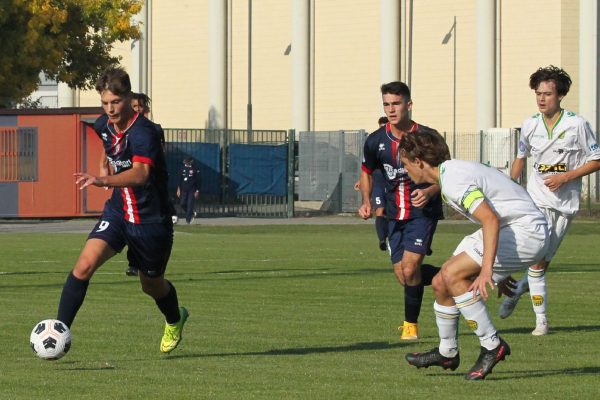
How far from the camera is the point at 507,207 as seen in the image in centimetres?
920

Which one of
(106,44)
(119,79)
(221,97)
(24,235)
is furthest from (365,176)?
(221,97)

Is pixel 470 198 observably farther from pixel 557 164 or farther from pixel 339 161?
pixel 339 161

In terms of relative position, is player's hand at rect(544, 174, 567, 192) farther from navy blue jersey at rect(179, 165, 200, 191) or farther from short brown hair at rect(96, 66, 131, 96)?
navy blue jersey at rect(179, 165, 200, 191)

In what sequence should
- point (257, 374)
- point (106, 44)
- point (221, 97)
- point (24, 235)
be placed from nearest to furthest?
point (257, 374), point (24, 235), point (106, 44), point (221, 97)

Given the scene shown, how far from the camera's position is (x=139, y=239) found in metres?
10.5

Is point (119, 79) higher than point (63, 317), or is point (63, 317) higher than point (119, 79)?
point (119, 79)

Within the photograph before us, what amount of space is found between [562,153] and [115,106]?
426cm

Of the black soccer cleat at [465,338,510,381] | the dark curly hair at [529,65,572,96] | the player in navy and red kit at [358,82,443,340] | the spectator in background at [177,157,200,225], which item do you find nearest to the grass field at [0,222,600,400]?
the black soccer cleat at [465,338,510,381]

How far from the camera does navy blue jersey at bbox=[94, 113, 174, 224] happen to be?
10.4m

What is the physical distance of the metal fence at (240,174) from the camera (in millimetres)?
44719

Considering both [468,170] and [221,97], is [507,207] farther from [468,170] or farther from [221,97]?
[221,97]

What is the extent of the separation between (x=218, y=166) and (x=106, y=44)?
7.05m

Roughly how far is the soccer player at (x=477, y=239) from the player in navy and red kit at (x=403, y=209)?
107 inches

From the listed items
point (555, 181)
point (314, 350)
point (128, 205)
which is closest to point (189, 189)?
point (555, 181)
